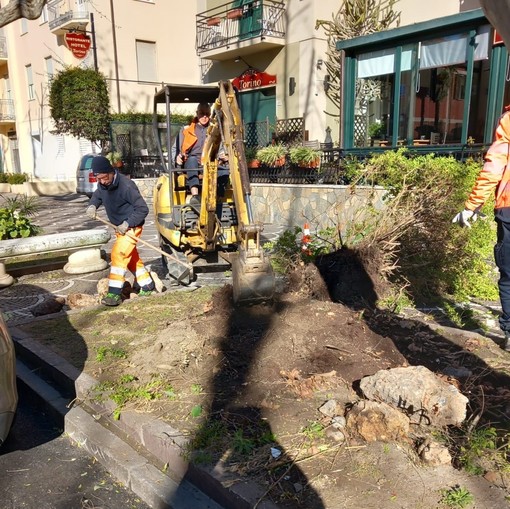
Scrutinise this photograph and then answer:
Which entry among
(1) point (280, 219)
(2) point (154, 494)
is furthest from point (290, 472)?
(1) point (280, 219)

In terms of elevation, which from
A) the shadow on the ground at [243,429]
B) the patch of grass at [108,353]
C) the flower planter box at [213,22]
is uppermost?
the flower planter box at [213,22]

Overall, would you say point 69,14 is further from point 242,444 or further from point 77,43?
point 242,444

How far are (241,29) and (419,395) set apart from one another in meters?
19.9

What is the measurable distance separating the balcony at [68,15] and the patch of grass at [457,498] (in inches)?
1031

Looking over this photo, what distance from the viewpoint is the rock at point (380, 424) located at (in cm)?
294

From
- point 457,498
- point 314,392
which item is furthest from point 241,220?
point 457,498

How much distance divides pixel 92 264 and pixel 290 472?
6.30 m

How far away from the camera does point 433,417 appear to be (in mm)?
3068

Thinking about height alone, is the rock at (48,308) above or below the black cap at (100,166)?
below

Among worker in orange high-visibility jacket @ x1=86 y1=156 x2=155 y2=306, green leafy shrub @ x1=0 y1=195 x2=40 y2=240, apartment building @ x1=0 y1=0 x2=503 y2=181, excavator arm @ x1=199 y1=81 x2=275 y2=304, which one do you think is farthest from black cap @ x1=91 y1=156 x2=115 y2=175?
apartment building @ x1=0 y1=0 x2=503 y2=181

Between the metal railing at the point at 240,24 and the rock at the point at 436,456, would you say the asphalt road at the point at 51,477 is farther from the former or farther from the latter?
the metal railing at the point at 240,24

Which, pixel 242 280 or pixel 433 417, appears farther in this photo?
pixel 242 280

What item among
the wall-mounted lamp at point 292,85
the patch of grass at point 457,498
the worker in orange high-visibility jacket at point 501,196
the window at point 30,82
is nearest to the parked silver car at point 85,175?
the wall-mounted lamp at point 292,85

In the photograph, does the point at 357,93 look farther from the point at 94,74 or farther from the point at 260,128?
the point at 94,74
